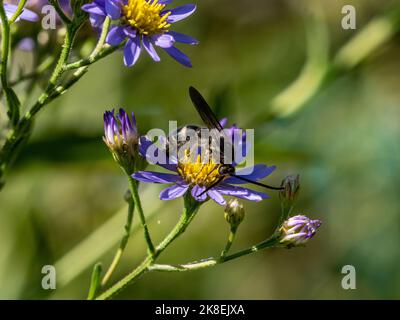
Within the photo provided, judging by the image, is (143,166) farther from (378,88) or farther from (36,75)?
(378,88)

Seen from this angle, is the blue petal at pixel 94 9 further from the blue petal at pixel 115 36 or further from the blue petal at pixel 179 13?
the blue petal at pixel 179 13

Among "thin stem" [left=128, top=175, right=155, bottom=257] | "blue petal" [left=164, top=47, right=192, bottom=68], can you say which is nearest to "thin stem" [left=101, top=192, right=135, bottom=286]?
"thin stem" [left=128, top=175, right=155, bottom=257]

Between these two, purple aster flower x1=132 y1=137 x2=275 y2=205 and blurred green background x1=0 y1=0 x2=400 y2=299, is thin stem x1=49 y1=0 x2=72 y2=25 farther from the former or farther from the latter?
blurred green background x1=0 y1=0 x2=400 y2=299

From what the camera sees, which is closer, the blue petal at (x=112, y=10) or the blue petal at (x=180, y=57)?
the blue petal at (x=112, y=10)

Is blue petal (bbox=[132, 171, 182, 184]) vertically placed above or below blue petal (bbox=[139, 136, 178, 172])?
below

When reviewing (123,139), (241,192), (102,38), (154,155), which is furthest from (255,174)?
(102,38)

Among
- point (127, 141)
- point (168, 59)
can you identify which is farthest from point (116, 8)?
point (168, 59)

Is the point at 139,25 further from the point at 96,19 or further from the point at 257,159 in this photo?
the point at 257,159

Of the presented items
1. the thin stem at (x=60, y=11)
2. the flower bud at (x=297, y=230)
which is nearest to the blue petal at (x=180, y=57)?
the thin stem at (x=60, y=11)
